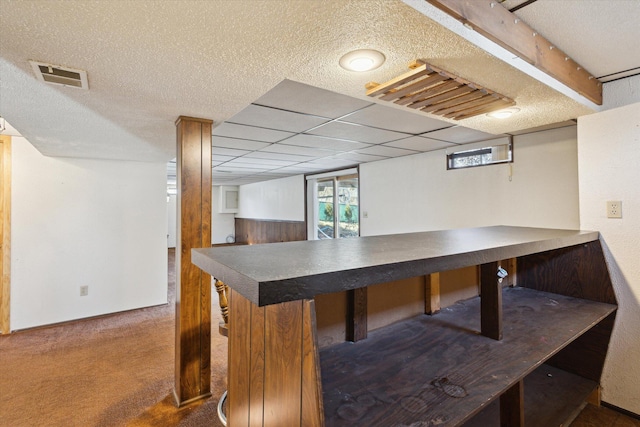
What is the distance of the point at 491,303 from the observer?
1.31 m

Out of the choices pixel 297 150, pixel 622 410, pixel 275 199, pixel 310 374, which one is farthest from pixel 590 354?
pixel 275 199

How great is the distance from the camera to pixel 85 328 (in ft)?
10.7

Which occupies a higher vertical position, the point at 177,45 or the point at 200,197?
the point at 177,45

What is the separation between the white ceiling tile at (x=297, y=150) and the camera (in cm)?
360

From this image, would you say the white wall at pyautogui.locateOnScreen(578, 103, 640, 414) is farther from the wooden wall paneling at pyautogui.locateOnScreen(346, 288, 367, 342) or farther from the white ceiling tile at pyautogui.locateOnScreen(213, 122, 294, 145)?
the white ceiling tile at pyautogui.locateOnScreen(213, 122, 294, 145)

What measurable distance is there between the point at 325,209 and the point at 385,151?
8.13 feet

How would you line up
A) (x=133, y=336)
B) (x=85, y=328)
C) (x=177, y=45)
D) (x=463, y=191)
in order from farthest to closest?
(x=463, y=191)
(x=85, y=328)
(x=133, y=336)
(x=177, y=45)

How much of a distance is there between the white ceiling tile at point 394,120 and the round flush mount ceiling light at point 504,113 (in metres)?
0.48

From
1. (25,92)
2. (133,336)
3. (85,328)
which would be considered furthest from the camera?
(85,328)

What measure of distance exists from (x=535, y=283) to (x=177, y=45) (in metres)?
2.56

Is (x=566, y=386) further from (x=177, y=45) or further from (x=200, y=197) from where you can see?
(x=177, y=45)

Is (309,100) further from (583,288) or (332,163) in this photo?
(332,163)

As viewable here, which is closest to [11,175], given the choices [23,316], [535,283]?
[23,316]

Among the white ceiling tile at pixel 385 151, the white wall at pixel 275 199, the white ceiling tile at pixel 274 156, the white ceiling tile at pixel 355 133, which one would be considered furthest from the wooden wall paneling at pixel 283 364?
the white wall at pixel 275 199
